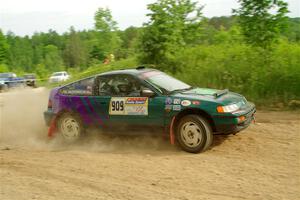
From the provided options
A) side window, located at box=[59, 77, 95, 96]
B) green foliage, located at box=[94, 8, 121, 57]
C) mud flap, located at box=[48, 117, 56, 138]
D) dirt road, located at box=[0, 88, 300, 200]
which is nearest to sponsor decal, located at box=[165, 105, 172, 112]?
dirt road, located at box=[0, 88, 300, 200]

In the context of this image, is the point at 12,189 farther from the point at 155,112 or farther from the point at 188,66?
the point at 188,66

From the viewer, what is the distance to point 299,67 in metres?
10.7

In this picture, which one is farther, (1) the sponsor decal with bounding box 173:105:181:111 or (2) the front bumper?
(1) the sponsor decal with bounding box 173:105:181:111

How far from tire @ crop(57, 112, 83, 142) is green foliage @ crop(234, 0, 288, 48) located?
6569mm

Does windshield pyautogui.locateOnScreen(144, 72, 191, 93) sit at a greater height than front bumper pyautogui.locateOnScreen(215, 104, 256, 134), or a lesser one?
greater

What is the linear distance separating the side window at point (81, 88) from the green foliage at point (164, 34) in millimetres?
7044

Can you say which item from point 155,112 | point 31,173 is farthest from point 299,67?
point 31,173

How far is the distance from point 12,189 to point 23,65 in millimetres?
100366

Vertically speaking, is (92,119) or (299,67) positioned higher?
(299,67)

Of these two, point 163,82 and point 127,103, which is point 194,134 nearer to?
point 163,82

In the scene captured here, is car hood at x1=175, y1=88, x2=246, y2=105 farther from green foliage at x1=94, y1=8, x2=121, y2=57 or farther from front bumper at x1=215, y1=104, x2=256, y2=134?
green foliage at x1=94, y1=8, x2=121, y2=57

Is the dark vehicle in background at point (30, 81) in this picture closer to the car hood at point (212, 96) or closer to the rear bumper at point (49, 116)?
the rear bumper at point (49, 116)

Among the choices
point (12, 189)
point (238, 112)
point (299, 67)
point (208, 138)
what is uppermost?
point (299, 67)

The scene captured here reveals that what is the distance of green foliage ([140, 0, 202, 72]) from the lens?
14680 millimetres
